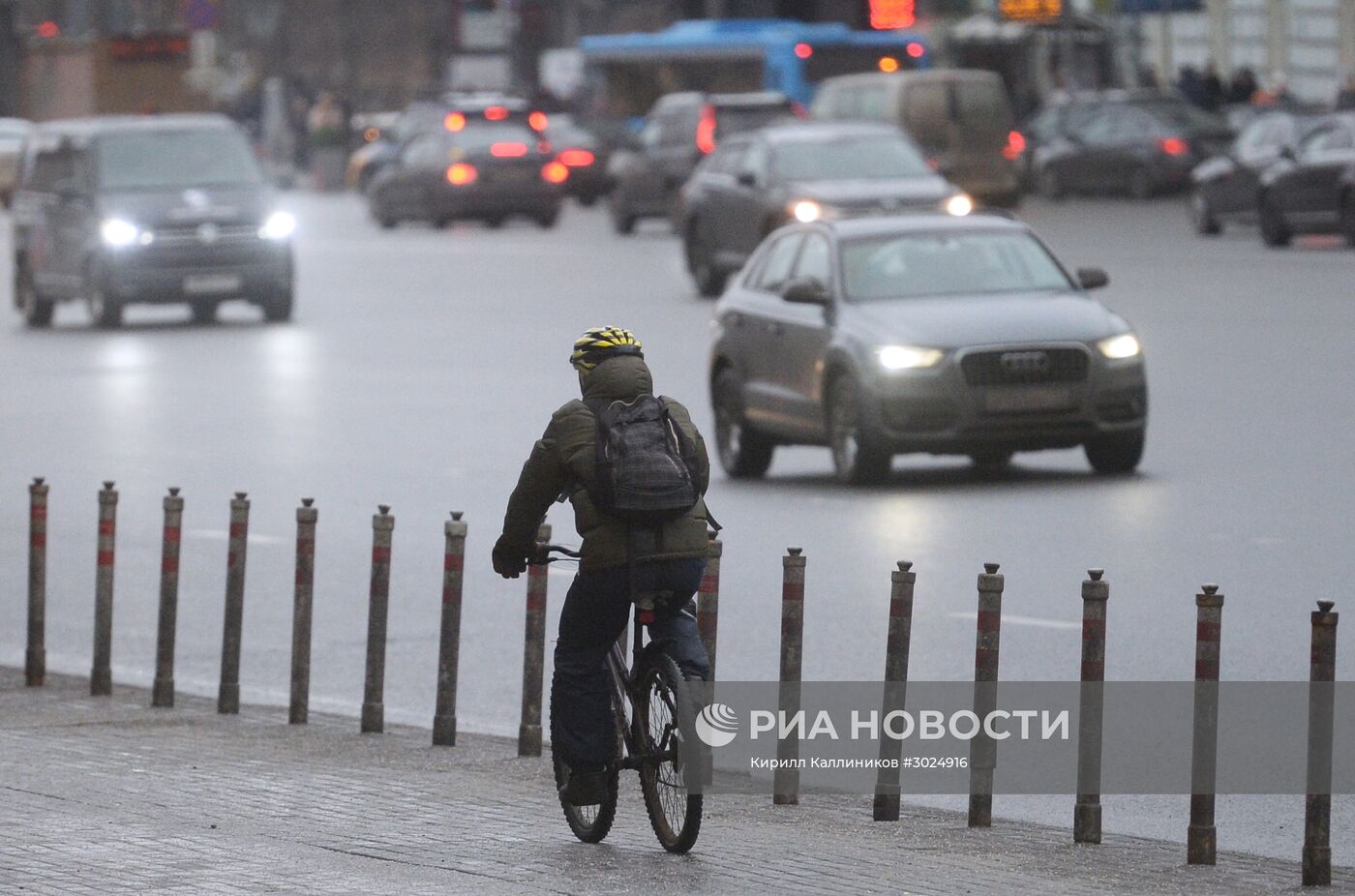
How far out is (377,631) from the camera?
9930mm

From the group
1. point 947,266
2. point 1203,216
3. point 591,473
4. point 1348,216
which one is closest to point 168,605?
point 591,473

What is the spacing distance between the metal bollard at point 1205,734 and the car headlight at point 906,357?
887 cm

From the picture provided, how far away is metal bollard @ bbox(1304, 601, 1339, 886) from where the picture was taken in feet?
23.6

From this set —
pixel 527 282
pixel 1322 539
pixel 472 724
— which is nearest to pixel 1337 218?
pixel 527 282

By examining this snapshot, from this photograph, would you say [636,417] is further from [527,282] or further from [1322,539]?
[527,282]

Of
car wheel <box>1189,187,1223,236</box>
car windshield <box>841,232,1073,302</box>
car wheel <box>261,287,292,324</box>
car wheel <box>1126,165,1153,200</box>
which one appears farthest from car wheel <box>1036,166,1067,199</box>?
car windshield <box>841,232,1073,302</box>

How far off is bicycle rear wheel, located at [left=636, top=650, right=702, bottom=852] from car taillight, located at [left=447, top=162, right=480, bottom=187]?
1517 inches

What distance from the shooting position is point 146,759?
9.17m

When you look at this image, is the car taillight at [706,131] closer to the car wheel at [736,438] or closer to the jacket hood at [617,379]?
the car wheel at [736,438]

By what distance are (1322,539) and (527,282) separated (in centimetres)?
2103

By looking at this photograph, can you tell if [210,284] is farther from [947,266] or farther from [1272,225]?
[947,266]

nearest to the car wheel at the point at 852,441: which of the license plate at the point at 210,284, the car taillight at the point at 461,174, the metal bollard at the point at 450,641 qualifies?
the metal bollard at the point at 450,641

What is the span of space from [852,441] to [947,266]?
143cm

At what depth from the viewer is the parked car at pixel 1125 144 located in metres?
49.1
